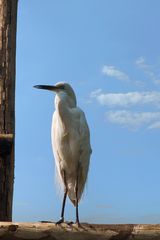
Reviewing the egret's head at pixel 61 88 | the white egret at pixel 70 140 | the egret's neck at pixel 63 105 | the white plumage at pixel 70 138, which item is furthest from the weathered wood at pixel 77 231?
the egret's head at pixel 61 88

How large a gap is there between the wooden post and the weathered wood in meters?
0.95

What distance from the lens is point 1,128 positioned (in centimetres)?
456

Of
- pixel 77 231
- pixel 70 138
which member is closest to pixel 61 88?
pixel 70 138

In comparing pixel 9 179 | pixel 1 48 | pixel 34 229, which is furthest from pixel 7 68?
pixel 34 229

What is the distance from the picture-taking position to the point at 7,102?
460 centimetres

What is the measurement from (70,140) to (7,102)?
907mm

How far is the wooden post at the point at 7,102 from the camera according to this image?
4398mm

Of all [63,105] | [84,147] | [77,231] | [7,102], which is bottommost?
[77,231]

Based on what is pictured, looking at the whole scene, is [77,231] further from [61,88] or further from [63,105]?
[61,88]

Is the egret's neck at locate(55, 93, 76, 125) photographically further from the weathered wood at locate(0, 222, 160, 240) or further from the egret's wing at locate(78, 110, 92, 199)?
the weathered wood at locate(0, 222, 160, 240)

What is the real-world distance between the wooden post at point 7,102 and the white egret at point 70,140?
1.92 feet

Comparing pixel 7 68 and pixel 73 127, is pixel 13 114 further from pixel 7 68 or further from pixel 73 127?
pixel 73 127

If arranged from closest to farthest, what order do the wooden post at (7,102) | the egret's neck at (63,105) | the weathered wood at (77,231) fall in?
the weathered wood at (77,231) < the egret's neck at (63,105) < the wooden post at (7,102)

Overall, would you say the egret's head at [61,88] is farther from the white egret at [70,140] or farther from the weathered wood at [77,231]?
the weathered wood at [77,231]
